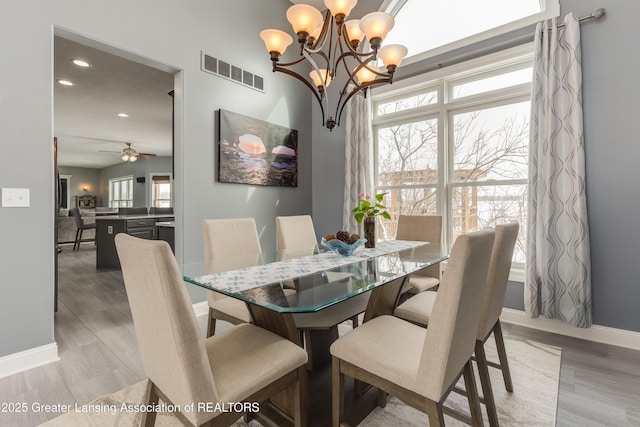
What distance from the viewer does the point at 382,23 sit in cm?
184

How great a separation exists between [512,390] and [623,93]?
238 cm

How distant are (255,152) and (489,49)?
264cm

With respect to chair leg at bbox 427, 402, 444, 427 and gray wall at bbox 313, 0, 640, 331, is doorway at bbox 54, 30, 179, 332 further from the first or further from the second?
gray wall at bbox 313, 0, 640, 331

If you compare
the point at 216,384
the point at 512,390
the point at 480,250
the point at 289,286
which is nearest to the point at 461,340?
the point at 480,250

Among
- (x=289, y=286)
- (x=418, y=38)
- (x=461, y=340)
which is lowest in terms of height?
(x=461, y=340)

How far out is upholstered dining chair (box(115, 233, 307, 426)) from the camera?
915mm

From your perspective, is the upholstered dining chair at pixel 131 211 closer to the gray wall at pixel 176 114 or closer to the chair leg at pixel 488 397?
the gray wall at pixel 176 114

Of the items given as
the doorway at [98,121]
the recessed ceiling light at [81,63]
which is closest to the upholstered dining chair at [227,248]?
the doorway at [98,121]

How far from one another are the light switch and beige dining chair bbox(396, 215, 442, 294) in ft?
9.14

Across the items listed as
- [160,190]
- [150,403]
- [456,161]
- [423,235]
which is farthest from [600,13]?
[160,190]

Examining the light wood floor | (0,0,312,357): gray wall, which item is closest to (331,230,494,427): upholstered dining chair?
the light wood floor

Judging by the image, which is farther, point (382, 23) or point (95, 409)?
point (382, 23)

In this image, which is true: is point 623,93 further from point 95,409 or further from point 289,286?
point 95,409

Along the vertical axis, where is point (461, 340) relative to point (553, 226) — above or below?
below
